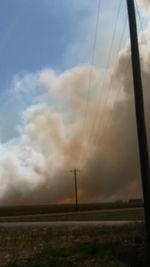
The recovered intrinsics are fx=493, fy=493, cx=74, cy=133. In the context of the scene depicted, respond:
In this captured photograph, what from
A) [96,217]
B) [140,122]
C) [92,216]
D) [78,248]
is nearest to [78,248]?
[78,248]

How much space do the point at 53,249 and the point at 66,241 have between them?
2376 mm

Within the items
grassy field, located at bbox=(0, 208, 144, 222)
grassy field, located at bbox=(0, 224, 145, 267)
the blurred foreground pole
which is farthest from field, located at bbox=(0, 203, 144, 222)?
the blurred foreground pole

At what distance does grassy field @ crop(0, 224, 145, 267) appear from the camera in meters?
18.1

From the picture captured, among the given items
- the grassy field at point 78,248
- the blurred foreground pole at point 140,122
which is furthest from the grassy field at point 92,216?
the blurred foreground pole at point 140,122

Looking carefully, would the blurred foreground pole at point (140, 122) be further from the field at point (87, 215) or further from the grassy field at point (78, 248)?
the field at point (87, 215)

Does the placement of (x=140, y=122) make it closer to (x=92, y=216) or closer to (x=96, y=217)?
(x=96, y=217)

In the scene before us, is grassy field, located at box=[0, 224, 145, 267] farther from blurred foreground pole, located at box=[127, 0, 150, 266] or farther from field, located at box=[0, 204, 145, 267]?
blurred foreground pole, located at box=[127, 0, 150, 266]

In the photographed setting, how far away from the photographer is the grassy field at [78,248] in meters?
18.1

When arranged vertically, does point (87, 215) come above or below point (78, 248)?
above

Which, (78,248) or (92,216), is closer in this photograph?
(78,248)

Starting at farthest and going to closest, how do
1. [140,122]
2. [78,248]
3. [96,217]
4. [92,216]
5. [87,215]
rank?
[87,215]
[92,216]
[96,217]
[78,248]
[140,122]

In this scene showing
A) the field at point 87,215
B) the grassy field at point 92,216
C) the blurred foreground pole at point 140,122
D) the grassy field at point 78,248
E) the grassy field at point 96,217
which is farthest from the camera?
the field at point 87,215

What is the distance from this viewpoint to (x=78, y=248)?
810 inches

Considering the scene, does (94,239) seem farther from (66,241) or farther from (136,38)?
(136,38)
